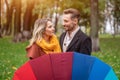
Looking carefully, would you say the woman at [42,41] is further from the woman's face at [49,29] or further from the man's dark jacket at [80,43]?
the man's dark jacket at [80,43]

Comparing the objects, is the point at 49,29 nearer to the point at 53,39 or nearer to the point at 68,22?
the point at 53,39

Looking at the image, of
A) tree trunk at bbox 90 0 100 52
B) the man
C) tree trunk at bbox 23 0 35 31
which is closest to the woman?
the man

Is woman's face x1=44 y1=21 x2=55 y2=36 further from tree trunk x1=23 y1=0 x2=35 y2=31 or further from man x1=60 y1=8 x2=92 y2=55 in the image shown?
tree trunk x1=23 y1=0 x2=35 y2=31

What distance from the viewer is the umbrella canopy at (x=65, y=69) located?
3701 millimetres

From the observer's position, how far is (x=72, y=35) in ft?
18.1

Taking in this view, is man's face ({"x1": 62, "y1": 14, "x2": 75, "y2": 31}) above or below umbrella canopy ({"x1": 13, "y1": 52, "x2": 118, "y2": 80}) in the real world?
above

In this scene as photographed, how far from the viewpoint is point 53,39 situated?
550cm

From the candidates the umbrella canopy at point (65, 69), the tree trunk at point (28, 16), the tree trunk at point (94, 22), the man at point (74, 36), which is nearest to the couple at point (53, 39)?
the man at point (74, 36)

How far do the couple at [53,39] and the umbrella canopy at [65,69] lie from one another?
151 cm

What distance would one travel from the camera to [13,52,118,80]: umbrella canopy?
3.70 m

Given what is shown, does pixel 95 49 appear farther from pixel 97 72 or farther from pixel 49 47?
pixel 97 72

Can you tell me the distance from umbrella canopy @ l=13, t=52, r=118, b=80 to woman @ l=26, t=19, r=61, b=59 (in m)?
1.50

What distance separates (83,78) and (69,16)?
1857 mm

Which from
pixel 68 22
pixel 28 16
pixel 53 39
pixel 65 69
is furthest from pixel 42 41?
pixel 28 16
